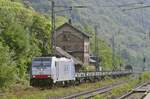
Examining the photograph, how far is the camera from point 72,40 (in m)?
125

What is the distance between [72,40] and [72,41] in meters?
0.28

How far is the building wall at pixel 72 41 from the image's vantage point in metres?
124

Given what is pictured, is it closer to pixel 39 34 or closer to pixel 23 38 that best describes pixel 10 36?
pixel 23 38

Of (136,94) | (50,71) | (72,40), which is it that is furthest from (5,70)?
(72,40)

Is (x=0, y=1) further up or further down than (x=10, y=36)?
further up

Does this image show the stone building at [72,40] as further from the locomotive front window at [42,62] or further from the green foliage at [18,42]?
the locomotive front window at [42,62]

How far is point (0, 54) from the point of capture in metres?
40.1

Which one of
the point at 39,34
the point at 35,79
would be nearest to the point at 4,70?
the point at 35,79

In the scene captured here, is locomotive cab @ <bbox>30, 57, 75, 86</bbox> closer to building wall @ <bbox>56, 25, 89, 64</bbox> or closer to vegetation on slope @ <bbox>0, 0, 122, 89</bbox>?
vegetation on slope @ <bbox>0, 0, 122, 89</bbox>

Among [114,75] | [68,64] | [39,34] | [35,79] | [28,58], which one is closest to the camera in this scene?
[35,79]

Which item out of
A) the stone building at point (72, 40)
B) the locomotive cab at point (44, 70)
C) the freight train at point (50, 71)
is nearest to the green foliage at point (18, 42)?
the locomotive cab at point (44, 70)

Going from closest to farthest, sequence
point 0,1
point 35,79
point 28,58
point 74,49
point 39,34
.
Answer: point 35,79
point 28,58
point 39,34
point 0,1
point 74,49

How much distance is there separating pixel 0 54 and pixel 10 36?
657 inches

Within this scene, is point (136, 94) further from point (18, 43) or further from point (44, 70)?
point (18, 43)
